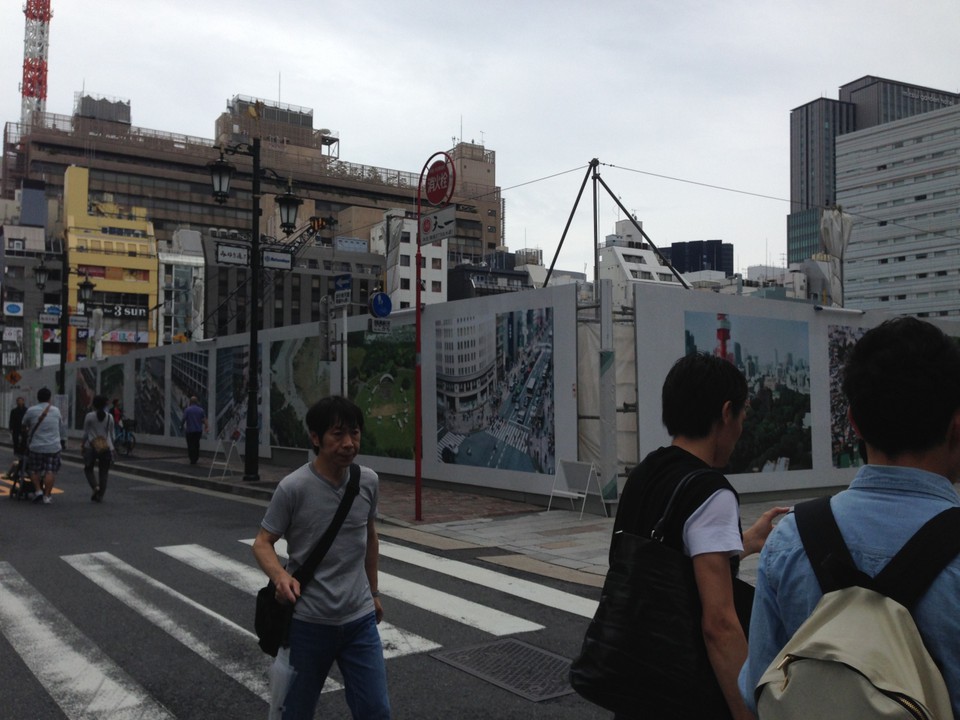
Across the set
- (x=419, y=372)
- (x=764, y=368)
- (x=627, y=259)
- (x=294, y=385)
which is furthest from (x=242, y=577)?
(x=627, y=259)

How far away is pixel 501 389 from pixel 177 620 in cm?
925

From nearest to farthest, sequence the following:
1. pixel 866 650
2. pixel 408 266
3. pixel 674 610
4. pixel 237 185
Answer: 1. pixel 866 650
2. pixel 674 610
3. pixel 408 266
4. pixel 237 185

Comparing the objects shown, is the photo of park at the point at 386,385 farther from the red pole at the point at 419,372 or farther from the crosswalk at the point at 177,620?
the crosswalk at the point at 177,620

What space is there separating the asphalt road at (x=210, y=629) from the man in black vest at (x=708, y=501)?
2942 mm

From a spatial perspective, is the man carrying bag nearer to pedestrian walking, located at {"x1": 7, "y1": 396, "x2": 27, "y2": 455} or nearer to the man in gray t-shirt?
the man in gray t-shirt

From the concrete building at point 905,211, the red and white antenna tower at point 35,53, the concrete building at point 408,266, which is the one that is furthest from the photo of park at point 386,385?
the red and white antenna tower at point 35,53

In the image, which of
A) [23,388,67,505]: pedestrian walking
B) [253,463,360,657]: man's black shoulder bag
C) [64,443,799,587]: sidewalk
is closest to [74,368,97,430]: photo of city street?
[64,443,799,587]: sidewalk

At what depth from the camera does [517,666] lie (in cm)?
579

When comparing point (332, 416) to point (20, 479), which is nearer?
point (332, 416)

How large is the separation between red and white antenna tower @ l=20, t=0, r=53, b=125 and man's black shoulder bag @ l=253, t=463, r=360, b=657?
164400mm

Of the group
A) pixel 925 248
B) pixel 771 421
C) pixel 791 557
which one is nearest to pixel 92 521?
pixel 771 421

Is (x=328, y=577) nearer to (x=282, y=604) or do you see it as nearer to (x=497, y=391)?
(x=282, y=604)

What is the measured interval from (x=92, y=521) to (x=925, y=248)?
152m

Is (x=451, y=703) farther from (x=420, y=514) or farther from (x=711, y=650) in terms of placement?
(x=420, y=514)
